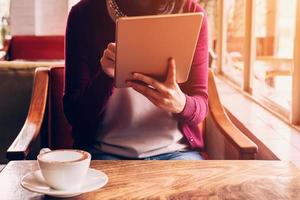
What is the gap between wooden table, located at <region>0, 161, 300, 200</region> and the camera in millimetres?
935

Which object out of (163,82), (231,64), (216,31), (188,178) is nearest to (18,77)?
(163,82)

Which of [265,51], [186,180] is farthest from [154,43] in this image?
[265,51]

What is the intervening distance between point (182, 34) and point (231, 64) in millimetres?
2368

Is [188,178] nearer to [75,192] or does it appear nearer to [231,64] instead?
[75,192]

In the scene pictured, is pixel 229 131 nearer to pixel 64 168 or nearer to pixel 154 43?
pixel 154 43

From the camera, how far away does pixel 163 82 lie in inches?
49.9

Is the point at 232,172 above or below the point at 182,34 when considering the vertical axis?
below

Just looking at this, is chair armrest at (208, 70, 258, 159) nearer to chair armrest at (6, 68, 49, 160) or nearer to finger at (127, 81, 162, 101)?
finger at (127, 81, 162, 101)

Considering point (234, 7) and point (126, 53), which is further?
point (234, 7)

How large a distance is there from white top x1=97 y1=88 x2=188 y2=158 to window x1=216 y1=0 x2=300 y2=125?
0.56 meters

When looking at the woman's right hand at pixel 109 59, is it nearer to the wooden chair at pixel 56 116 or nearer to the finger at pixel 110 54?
the finger at pixel 110 54

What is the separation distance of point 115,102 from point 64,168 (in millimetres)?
724

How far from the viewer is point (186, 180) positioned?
102 centimetres

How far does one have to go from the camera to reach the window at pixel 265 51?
6.21 ft
